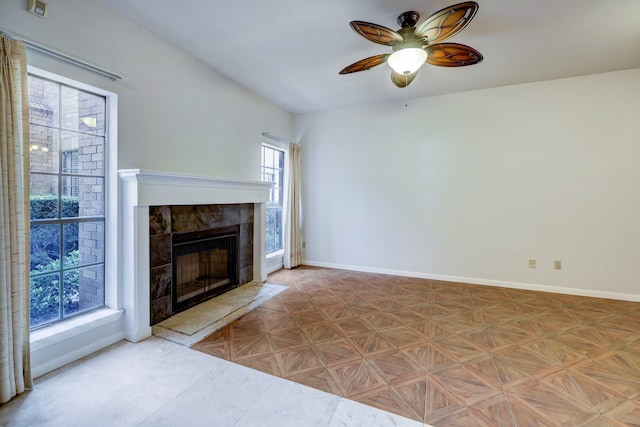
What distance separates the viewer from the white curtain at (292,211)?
15.6 ft

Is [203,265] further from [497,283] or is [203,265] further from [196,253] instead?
[497,283]

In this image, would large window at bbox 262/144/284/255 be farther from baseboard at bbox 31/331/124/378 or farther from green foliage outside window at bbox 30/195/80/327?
green foliage outside window at bbox 30/195/80/327

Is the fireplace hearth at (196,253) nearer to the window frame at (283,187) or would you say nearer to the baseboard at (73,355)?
the baseboard at (73,355)

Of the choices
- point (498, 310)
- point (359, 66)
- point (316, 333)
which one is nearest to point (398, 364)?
point (316, 333)

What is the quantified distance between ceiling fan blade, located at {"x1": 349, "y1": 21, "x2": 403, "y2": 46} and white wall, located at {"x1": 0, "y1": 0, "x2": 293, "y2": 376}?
1.95 m

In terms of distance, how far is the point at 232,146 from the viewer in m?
3.64

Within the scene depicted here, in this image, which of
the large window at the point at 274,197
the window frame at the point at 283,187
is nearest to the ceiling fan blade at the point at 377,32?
the window frame at the point at 283,187

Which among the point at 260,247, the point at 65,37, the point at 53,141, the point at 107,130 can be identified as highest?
the point at 65,37

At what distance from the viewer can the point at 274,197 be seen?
489cm

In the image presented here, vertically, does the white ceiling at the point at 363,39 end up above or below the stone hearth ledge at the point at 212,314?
above

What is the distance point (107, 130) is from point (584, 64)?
5.08 m

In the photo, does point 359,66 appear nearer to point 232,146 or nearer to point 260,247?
point 232,146

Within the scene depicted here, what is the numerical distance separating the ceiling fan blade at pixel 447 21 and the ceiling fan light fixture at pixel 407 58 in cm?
10

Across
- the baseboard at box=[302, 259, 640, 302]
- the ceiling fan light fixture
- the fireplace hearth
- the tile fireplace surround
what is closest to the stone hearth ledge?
the fireplace hearth
